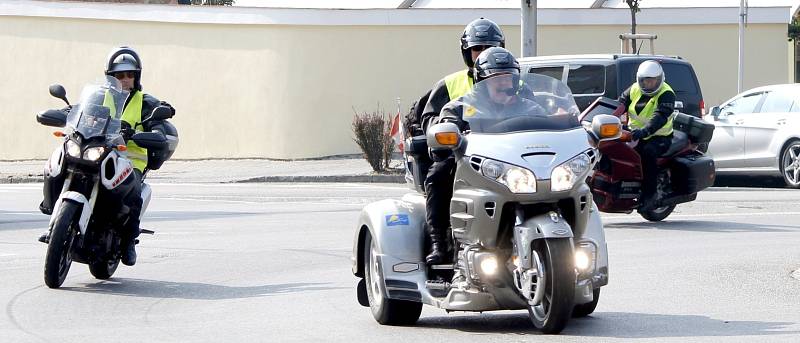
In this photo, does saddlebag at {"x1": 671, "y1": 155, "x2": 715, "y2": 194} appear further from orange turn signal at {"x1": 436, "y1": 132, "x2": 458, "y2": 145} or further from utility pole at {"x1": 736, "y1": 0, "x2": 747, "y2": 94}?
utility pole at {"x1": 736, "y1": 0, "x2": 747, "y2": 94}

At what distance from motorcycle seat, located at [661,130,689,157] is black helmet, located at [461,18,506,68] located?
6.91m

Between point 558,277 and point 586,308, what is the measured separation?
1.26 meters

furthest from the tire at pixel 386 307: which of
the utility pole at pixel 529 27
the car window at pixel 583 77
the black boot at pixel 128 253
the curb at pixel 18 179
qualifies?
the curb at pixel 18 179

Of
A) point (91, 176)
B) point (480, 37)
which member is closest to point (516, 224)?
point (480, 37)

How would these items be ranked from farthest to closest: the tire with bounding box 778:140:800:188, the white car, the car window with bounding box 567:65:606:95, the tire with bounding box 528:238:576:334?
the white car < the tire with bounding box 778:140:800:188 < the car window with bounding box 567:65:606:95 < the tire with bounding box 528:238:576:334

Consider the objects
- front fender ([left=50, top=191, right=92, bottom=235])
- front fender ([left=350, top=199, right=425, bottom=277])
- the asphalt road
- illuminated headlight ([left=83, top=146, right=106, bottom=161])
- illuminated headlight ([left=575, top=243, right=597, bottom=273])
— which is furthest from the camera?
illuminated headlight ([left=83, top=146, right=106, bottom=161])

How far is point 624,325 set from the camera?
29.4 ft

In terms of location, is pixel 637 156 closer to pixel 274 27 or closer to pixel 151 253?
pixel 151 253

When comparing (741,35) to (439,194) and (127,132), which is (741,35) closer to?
(127,132)

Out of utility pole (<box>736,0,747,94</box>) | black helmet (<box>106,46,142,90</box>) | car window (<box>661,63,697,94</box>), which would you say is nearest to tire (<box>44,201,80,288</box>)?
black helmet (<box>106,46,142,90</box>)

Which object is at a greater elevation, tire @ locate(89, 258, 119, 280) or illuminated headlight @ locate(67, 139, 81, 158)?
illuminated headlight @ locate(67, 139, 81, 158)

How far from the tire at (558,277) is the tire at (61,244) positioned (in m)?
4.00

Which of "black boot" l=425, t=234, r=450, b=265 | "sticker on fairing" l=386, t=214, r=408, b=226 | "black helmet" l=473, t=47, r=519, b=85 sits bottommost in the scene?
"black boot" l=425, t=234, r=450, b=265

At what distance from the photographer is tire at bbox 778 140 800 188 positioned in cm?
2192
